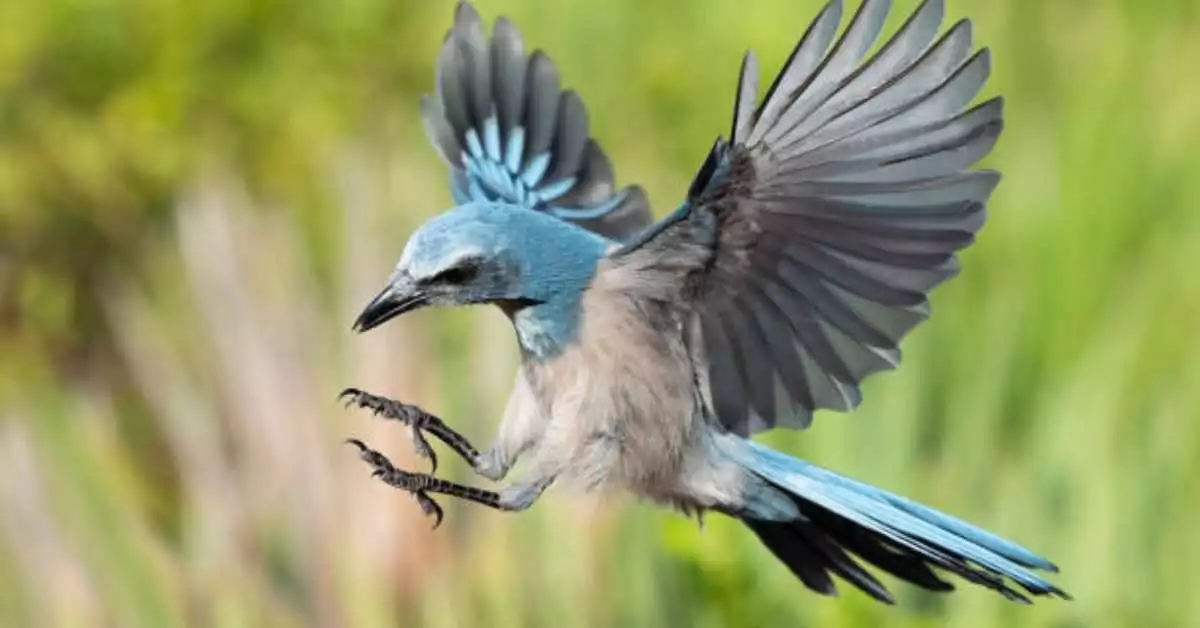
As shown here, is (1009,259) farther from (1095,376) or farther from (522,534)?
(522,534)

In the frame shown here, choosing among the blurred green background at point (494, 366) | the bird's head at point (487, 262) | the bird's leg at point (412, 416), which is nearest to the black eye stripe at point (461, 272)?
the bird's head at point (487, 262)

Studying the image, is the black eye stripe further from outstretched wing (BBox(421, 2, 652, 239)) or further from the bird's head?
outstretched wing (BBox(421, 2, 652, 239))

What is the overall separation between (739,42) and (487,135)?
1821 millimetres

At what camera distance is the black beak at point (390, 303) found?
1306 mm

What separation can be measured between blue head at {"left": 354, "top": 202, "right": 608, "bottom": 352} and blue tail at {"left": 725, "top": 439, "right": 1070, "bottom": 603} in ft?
0.77

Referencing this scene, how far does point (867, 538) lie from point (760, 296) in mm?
282

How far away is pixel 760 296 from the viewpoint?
1476mm

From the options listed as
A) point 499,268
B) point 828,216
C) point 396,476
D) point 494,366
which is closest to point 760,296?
point 828,216

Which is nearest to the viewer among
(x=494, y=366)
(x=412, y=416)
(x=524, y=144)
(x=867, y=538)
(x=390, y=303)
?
(x=390, y=303)

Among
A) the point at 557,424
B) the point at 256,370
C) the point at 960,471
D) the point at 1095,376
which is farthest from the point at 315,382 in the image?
the point at 557,424

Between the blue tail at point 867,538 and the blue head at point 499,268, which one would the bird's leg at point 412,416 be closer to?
the blue head at point 499,268

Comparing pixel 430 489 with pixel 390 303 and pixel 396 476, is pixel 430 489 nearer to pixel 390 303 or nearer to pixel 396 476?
pixel 396 476

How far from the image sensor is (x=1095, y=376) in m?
2.50

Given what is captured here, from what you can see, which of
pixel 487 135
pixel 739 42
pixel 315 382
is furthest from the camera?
pixel 739 42
